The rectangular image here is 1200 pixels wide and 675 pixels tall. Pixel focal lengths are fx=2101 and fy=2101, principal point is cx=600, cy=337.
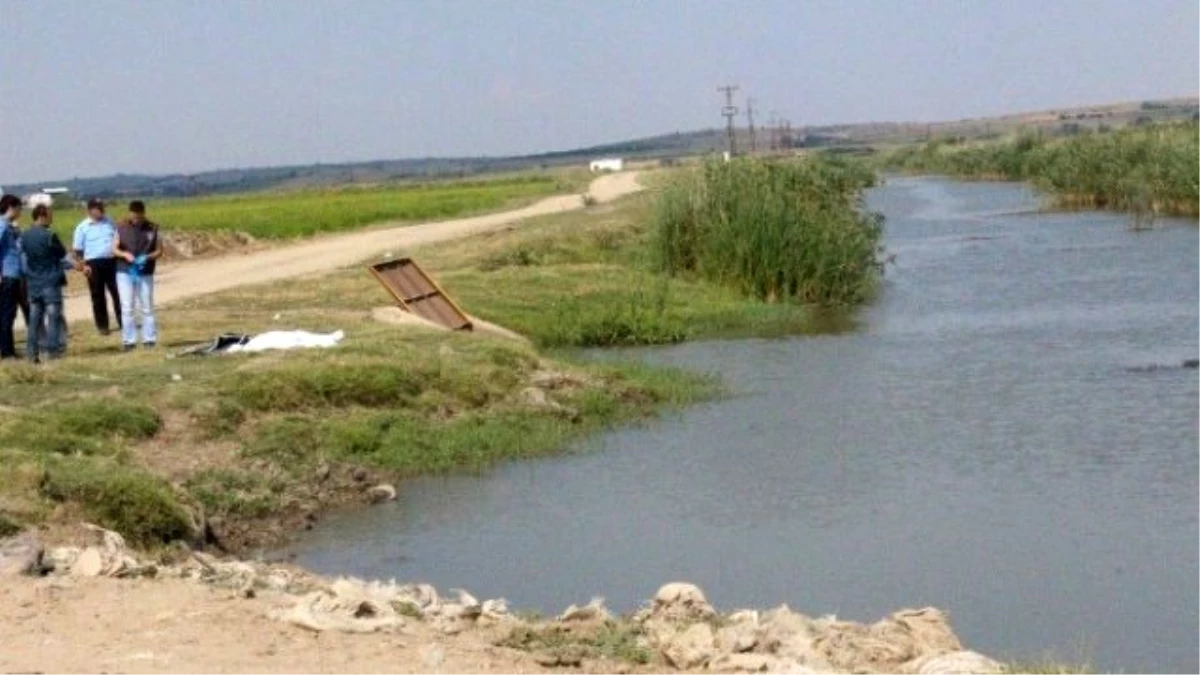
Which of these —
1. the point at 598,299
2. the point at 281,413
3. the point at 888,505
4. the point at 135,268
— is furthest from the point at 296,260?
the point at 888,505

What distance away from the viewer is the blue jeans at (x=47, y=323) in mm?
19766

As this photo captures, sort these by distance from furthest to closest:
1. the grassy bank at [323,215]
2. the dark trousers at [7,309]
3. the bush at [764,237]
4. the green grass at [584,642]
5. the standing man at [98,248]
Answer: the grassy bank at [323,215] → the bush at [764,237] → the standing man at [98,248] → the dark trousers at [7,309] → the green grass at [584,642]

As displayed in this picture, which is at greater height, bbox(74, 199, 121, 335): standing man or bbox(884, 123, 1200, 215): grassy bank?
bbox(74, 199, 121, 335): standing man

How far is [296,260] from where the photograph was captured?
39.3 m

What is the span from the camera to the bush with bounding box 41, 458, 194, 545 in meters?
13.1

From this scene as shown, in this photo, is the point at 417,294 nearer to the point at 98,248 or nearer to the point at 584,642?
the point at 98,248

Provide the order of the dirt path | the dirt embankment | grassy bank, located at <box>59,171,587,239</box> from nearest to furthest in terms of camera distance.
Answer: the dirt embankment, the dirt path, grassy bank, located at <box>59,171,587,239</box>

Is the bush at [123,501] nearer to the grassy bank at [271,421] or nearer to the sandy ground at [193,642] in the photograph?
the grassy bank at [271,421]

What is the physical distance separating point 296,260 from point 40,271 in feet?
64.0

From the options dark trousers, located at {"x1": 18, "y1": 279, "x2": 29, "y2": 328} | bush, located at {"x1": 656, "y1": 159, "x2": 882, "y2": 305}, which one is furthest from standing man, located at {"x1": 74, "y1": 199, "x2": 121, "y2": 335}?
bush, located at {"x1": 656, "y1": 159, "x2": 882, "y2": 305}

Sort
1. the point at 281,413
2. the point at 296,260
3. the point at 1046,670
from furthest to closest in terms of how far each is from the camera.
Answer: the point at 296,260
the point at 281,413
the point at 1046,670

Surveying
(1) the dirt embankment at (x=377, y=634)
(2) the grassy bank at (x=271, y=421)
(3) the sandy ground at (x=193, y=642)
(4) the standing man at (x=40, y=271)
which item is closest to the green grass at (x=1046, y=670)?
(1) the dirt embankment at (x=377, y=634)

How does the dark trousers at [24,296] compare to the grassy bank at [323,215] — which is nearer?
the dark trousers at [24,296]

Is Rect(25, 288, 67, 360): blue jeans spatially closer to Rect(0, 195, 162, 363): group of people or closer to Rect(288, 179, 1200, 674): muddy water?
→ Rect(0, 195, 162, 363): group of people
